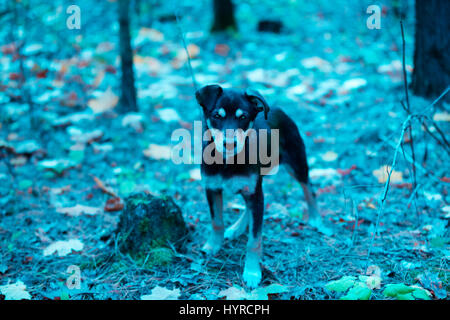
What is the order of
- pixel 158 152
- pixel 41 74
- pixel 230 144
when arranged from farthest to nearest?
pixel 41 74
pixel 158 152
pixel 230 144

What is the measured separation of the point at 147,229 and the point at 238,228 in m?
0.92

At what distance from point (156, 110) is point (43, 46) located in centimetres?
344

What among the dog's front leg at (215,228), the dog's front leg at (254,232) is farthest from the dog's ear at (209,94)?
the dog's front leg at (215,228)

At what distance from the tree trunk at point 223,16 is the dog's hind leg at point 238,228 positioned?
636 cm

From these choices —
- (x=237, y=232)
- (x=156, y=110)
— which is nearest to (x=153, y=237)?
(x=237, y=232)

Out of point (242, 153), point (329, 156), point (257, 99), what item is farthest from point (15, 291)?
point (329, 156)

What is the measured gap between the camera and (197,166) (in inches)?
225

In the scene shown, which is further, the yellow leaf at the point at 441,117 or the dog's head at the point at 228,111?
the yellow leaf at the point at 441,117

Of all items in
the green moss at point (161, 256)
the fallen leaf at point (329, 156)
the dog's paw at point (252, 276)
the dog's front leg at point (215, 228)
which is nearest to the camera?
the dog's paw at point (252, 276)

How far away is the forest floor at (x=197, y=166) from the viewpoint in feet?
11.3

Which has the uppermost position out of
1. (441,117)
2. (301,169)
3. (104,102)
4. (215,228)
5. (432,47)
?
(432,47)

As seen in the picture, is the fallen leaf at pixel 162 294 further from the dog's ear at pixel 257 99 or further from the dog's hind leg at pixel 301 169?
the dog's hind leg at pixel 301 169

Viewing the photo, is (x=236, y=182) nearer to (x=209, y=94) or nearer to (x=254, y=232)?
(x=254, y=232)
